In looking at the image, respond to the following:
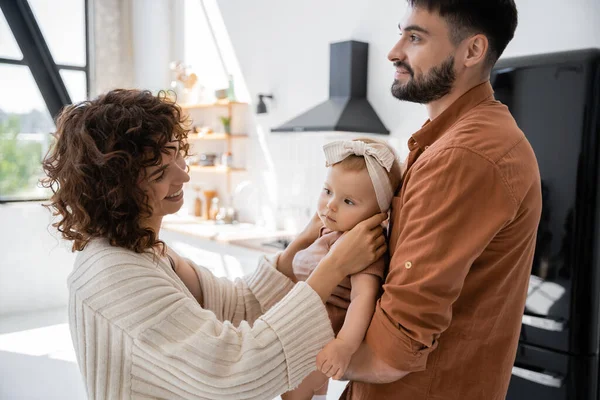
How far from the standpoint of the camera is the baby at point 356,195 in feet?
4.25

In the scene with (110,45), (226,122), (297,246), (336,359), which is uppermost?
(110,45)

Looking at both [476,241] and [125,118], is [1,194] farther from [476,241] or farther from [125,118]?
[476,241]

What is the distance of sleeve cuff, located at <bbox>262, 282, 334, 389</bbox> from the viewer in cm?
117

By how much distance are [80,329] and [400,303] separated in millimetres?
681

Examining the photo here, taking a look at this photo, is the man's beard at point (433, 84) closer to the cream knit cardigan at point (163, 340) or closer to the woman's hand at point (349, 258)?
the woman's hand at point (349, 258)

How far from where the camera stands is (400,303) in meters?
1.08

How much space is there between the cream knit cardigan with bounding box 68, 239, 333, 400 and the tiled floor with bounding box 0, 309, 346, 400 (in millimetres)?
2236

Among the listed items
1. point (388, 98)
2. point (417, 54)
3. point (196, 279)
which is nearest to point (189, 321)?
point (196, 279)

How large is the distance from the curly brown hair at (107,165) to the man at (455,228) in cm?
58

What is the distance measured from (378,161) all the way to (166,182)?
54cm

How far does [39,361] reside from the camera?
168 inches

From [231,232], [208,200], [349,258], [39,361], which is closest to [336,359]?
[349,258]

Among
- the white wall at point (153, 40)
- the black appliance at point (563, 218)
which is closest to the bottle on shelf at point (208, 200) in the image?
the white wall at point (153, 40)

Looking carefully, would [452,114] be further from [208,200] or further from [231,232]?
[208,200]
